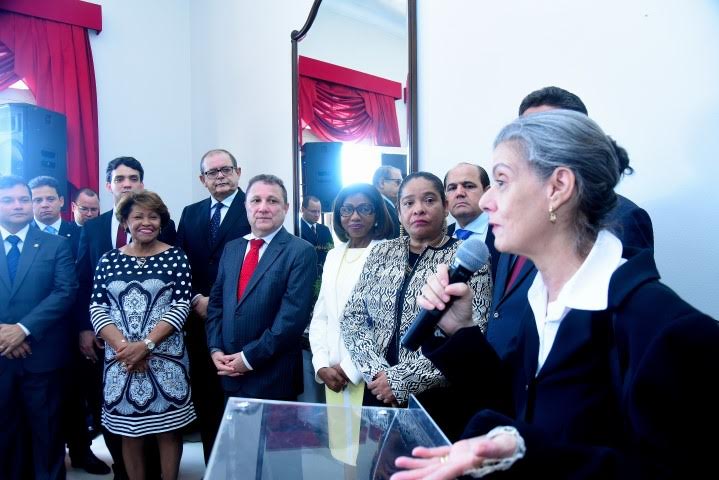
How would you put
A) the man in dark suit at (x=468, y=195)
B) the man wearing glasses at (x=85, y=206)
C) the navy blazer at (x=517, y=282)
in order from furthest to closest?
the man wearing glasses at (x=85, y=206) < the man in dark suit at (x=468, y=195) < the navy blazer at (x=517, y=282)

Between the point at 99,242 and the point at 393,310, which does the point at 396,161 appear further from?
the point at 99,242

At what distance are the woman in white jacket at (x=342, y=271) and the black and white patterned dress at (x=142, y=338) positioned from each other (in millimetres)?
652

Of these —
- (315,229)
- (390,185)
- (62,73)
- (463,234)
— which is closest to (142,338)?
(315,229)

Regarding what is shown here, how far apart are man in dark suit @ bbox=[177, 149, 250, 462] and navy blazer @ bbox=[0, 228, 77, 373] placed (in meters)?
0.62

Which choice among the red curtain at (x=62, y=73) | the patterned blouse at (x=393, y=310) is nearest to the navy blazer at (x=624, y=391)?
the patterned blouse at (x=393, y=310)

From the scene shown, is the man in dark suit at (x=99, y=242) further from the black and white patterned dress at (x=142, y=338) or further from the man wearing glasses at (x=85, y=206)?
the man wearing glasses at (x=85, y=206)

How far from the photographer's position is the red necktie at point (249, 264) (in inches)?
97.4

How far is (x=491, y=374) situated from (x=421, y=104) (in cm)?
172

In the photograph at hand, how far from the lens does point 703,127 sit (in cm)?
159

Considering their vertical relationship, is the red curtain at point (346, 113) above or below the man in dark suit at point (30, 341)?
above

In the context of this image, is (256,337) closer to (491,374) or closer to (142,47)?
(491,374)

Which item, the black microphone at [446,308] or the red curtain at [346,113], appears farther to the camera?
the red curtain at [346,113]

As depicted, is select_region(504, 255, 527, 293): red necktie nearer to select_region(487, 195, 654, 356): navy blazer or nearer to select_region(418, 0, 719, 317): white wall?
select_region(487, 195, 654, 356): navy blazer

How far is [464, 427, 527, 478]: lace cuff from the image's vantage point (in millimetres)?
727
